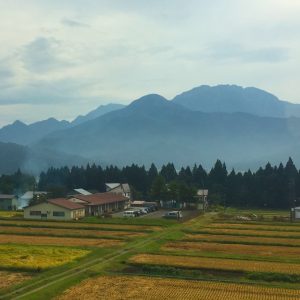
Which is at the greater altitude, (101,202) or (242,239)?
(101,202)

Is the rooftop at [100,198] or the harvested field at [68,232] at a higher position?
the rooftop at [100,198]

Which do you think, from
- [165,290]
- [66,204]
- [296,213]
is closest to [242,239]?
[165,290]

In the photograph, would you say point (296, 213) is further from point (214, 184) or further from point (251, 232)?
point (214, 184)

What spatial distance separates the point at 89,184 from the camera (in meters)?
108

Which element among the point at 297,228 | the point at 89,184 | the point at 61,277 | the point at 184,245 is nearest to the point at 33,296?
the point at 61,277

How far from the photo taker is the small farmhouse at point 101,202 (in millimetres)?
76312

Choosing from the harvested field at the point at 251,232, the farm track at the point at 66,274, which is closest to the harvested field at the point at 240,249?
the farm track at the point at 66,274

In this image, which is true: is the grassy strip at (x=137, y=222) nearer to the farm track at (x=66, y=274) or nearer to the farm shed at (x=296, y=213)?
the farm track at (x=66, y=274)

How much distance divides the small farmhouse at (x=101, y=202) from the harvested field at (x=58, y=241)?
88.1ft

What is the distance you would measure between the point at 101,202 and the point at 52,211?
40.1ft

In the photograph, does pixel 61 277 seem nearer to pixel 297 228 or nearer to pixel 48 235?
pixel 48 235

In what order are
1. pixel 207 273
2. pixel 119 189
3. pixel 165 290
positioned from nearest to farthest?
pixel 165 290 → pixel 207 273 → pixel 119 189

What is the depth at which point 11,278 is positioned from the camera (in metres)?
30.1

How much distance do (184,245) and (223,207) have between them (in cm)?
4805
